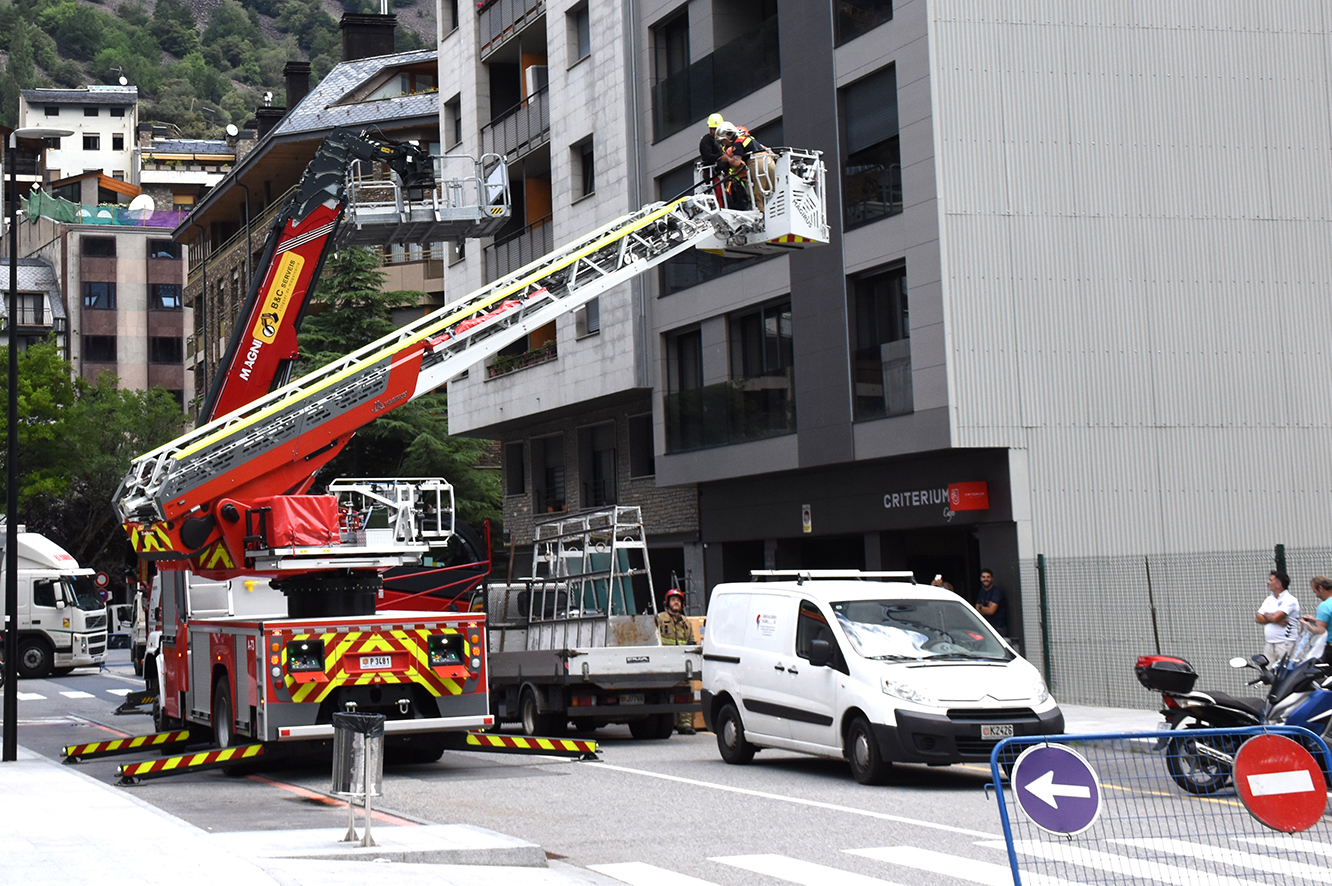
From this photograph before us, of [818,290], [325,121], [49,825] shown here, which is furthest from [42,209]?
[49,825]

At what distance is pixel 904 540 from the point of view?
26969 millimetres

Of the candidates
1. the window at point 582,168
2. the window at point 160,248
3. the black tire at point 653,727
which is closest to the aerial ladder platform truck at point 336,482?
the black tire at point 653,727

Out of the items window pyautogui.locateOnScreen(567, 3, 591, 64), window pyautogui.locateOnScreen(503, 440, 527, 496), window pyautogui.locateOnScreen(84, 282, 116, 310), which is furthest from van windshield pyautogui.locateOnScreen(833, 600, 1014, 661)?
window pyautogui.locateOnScreen(84, 282, 116, 310)

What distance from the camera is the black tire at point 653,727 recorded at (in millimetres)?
19719

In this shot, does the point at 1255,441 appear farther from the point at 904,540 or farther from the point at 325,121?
the point at 325,121

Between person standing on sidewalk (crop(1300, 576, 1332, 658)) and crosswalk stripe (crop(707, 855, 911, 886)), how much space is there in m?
5.76

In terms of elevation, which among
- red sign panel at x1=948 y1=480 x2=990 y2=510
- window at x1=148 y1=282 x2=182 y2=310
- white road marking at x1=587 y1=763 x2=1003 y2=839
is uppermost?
window at x1=148 y1=282 x2=182 y2=310

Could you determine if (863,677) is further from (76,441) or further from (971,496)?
(76,441)

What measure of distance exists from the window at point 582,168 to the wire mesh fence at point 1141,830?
1104 inches

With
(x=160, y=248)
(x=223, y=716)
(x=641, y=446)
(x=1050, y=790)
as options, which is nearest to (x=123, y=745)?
(x=223, y=716)

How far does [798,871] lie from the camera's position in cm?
1003

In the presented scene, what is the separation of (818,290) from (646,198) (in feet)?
22.2

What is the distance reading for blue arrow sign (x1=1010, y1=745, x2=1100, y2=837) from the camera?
643 centimetres

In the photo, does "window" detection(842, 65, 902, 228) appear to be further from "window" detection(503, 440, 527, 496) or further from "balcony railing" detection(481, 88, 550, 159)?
"window" detection(503, 440, 527, 496)
